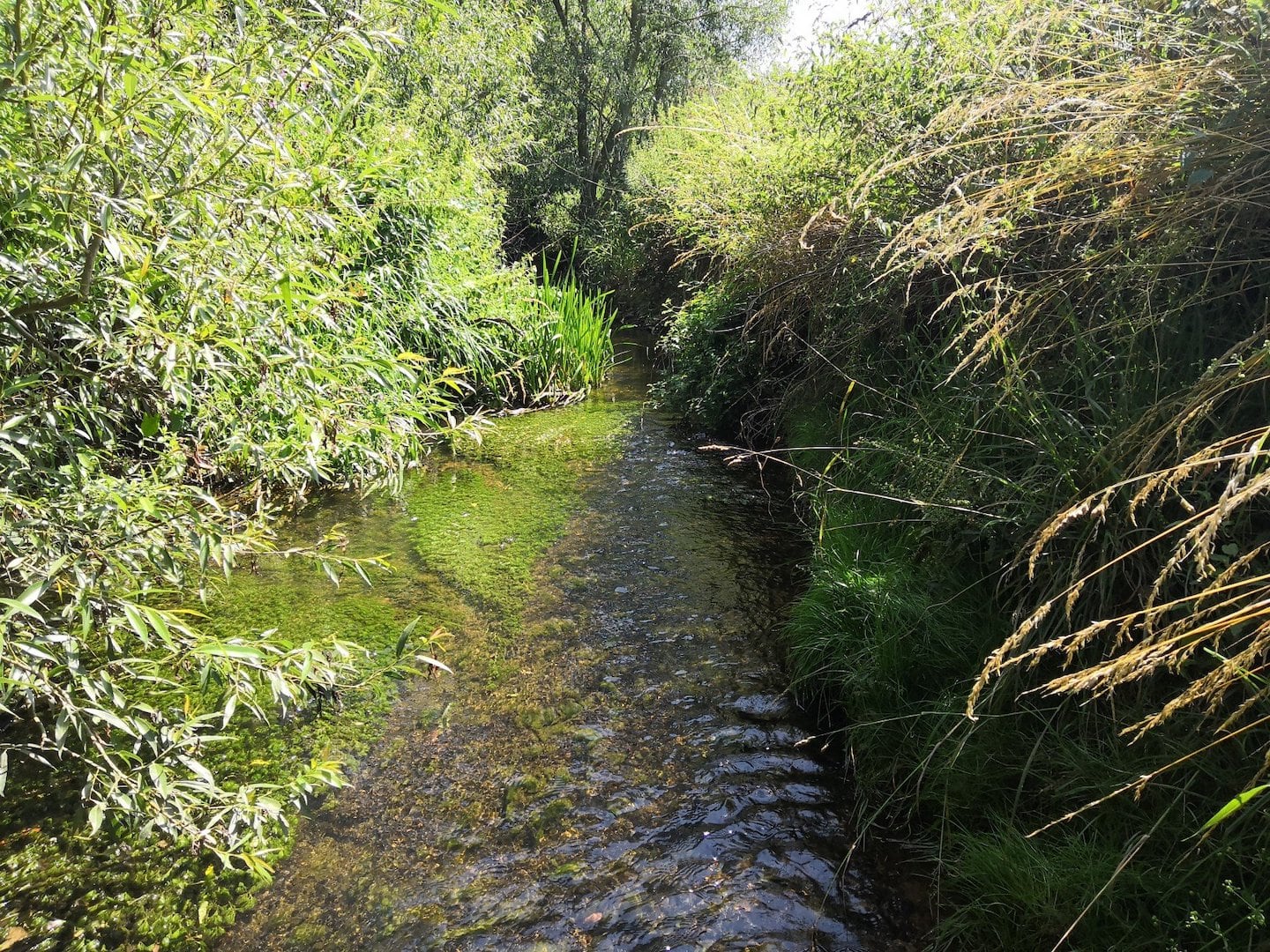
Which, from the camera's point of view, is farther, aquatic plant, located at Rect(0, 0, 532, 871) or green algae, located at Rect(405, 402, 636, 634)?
green algae, located at Rect(405, 402, 636, 634)

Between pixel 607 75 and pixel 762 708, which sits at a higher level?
pixel 607 75

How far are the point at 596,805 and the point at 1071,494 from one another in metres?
1.84

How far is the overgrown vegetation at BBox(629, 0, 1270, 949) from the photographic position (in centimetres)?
159

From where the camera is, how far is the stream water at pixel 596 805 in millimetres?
2082

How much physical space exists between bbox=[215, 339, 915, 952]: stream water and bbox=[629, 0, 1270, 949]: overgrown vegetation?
307mm

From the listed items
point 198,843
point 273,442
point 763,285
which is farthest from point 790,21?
point 198,843

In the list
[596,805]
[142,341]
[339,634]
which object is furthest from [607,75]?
[596,805]

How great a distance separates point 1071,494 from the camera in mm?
2158

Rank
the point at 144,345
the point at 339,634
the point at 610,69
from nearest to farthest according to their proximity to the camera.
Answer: the point at 144,345 < the point at 339,634 < the point at 610,69

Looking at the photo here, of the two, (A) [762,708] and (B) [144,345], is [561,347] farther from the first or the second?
(B) [144,345]

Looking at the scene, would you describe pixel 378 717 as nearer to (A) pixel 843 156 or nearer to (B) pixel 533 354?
(A) pixel 843 156

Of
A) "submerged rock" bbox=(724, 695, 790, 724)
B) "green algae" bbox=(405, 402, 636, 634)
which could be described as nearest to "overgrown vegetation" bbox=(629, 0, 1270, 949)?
"submerged rock" bbox=(724, 695, 790, 724)

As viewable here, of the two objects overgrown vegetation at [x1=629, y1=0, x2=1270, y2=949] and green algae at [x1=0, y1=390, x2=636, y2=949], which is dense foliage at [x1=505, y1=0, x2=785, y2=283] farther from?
overgrown vegetation at [x1=629, y1=0, x2=1270, y2=949]

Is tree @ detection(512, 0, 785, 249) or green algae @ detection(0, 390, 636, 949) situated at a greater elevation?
tree @ detection(512, 0, 785, 249)
